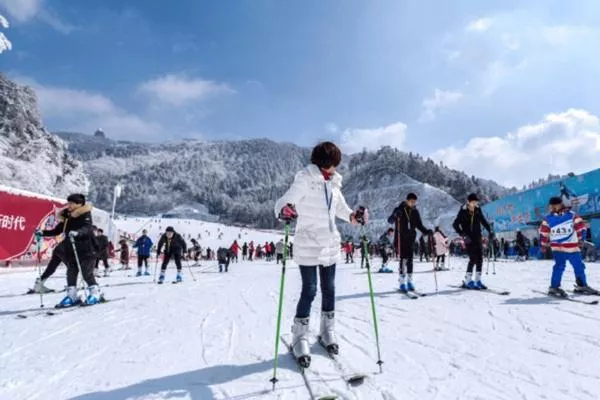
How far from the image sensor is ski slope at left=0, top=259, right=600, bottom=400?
2688mm

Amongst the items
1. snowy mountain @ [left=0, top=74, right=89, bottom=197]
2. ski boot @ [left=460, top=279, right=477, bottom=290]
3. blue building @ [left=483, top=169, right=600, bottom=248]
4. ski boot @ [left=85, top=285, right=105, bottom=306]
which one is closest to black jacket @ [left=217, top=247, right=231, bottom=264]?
ski boot @ [left=85, top=285, right=105, bottom=306]

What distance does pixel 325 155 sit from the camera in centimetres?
343

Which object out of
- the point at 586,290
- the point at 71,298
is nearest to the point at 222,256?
the point at 71,298

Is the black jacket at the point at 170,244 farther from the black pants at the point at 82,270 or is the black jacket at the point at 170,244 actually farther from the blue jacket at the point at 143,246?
the blue jacket at the point at 143,246

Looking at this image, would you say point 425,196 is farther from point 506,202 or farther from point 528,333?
point 528,333

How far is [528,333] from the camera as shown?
162 inches

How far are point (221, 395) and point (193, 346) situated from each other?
1.38 meters

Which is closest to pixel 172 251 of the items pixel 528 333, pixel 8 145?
pixel 528 333

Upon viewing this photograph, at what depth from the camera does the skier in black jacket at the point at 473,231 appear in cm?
746

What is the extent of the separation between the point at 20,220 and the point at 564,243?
17760 millimetres

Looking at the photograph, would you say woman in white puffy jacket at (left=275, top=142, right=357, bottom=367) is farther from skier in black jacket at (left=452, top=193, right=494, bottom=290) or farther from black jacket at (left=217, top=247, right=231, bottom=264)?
black jacket at (left=217, top=247, right=231, bottom=264)

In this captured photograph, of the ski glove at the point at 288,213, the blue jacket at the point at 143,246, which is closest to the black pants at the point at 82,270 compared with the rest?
the ski glove at the point at 288,213

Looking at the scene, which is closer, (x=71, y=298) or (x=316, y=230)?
(x=316, y=230)

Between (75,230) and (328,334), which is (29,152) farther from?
(328,334)
